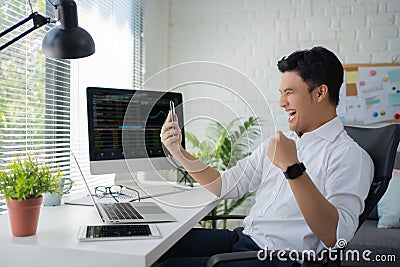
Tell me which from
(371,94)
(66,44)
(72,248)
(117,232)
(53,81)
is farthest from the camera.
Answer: (371,94)

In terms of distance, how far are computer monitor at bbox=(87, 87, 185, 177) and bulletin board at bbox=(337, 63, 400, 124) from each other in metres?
1.66

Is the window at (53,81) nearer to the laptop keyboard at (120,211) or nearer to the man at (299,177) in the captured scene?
the laptop keyboard at (120,211)

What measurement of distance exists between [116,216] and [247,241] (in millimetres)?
504

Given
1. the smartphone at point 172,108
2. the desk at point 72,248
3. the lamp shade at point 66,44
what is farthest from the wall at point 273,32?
the desk at point 72,248

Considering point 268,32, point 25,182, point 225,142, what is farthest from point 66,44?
point 268,32

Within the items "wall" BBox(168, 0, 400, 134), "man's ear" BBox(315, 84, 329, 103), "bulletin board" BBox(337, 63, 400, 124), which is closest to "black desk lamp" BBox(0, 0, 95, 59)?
"man's ear" BBox(315, 84, 329, 103)

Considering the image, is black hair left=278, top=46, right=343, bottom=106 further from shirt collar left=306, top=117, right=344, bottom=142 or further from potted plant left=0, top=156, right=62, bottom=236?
potted plant left=0, top=156, right=62, bottom=236

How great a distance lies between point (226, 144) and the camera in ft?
9.80

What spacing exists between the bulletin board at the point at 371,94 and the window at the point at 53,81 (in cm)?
164

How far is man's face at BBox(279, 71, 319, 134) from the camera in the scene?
1.52 meters

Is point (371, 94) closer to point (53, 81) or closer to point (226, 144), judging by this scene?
point (226, 144)

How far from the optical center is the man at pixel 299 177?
4.21 feet

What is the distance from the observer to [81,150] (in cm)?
243

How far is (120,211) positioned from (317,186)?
2.23 feet
